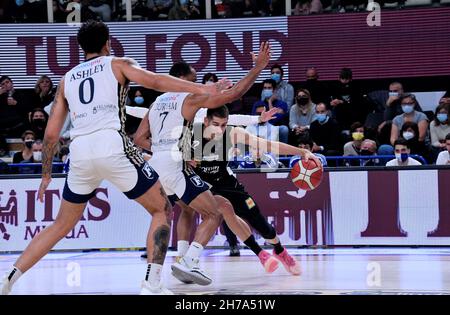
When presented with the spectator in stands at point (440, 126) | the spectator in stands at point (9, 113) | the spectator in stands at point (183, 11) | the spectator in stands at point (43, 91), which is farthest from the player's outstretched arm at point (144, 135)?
the spectator in stands at point (183, 11)

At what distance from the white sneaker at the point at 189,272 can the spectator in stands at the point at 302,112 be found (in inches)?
297

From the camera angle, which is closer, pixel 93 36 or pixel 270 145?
pixel 93 36

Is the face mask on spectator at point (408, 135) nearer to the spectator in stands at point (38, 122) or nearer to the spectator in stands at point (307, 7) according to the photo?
the spectator in stands at point (307, 7)

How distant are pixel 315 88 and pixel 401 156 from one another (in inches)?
162

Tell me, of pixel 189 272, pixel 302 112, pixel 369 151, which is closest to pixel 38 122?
pixel 302 112

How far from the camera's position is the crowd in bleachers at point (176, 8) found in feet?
65.4

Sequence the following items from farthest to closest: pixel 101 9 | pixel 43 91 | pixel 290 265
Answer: pixel 101 9, pixel 43 91, pixel 290 265

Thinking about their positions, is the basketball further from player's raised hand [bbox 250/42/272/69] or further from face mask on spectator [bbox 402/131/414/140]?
face mask on spectator [bbox 402/131/414/140]

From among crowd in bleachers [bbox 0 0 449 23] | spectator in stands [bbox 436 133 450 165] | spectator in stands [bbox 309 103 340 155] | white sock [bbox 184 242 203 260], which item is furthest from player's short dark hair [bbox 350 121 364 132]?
white sock [bbox 184 242 203 260]

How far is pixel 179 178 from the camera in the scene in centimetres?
1003

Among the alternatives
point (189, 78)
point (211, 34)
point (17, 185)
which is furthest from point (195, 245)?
point (211, 34)

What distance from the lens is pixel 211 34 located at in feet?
65.0

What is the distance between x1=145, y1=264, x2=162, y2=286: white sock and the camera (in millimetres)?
7826

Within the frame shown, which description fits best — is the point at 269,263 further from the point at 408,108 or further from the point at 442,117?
the point at 408,108
